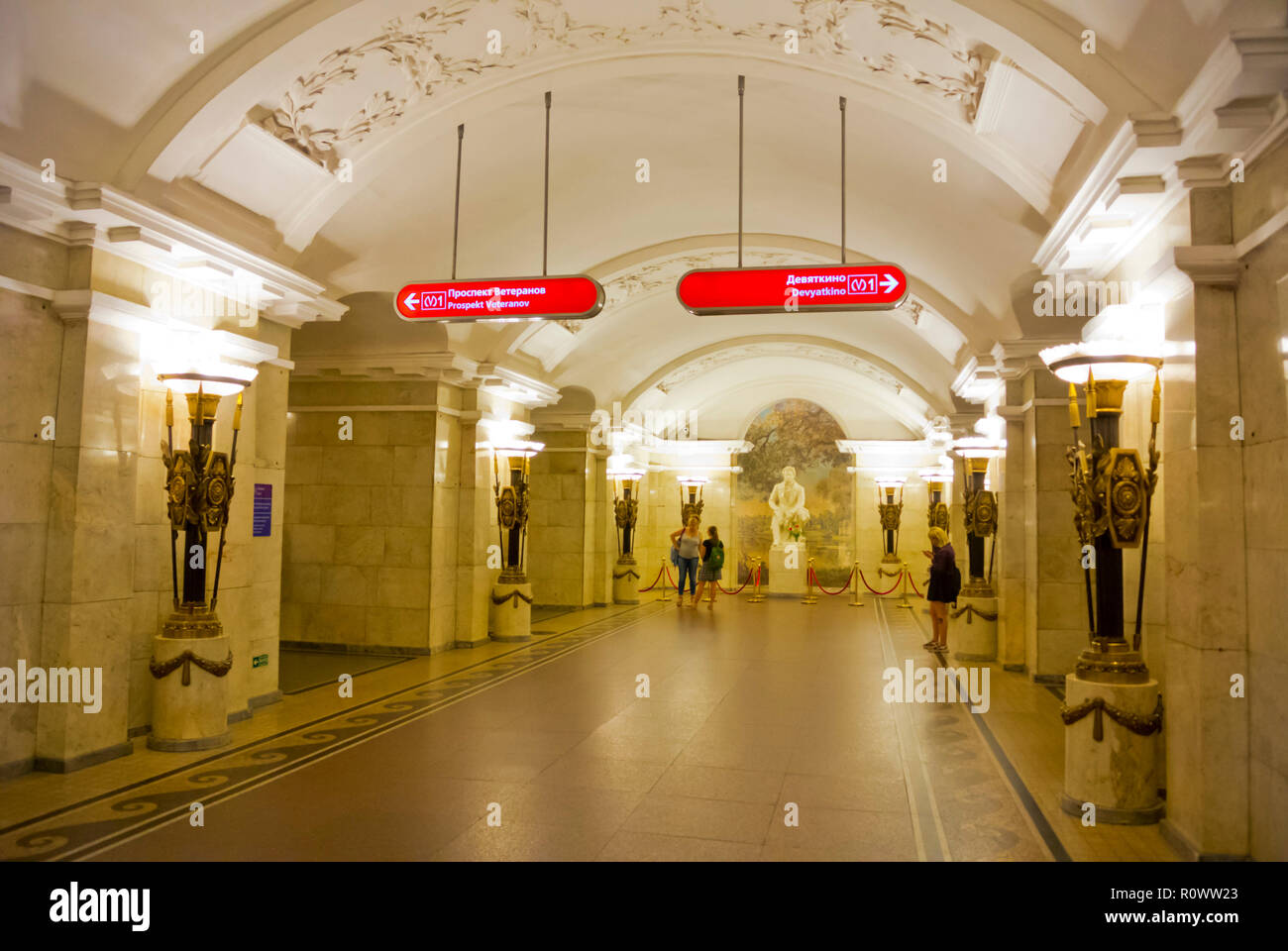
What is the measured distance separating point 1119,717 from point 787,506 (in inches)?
663

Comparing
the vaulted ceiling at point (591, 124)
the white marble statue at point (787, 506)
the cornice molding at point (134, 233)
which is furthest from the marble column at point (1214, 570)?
the white marble statue at point (787, 506)

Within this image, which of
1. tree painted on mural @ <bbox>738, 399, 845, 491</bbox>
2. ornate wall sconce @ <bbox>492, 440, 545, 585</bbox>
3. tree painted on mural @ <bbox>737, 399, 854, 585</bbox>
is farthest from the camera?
tree painted on mural @ <bbox>738, 399, 845, 491</bbox>

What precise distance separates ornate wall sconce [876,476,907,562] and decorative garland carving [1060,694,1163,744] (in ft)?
48.1

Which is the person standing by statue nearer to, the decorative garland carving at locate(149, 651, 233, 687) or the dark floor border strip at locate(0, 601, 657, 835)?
the dark floor border strip at locate(0, 601, 657, 835)

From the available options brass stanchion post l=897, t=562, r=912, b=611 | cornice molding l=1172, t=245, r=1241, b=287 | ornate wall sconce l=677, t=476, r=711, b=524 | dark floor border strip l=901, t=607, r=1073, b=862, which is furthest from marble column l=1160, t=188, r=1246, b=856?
ornate wall sconce l=677, t=476, r=711, b=524

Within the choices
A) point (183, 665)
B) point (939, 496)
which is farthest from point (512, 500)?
point (939, 496)

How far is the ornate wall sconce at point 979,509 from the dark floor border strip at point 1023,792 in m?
2.89

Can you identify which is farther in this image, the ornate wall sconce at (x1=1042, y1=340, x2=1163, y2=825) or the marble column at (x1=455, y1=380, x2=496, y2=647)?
the marble column at (x1=455, y1=380, x2=496, y2=647)

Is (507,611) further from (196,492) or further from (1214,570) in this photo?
(1214,570)

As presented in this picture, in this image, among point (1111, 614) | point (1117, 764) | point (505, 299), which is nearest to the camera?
point (1117, 764)

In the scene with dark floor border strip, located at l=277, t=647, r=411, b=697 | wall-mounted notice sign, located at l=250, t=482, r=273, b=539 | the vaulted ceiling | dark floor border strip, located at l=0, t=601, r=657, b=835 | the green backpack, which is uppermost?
the vaulted ceiling

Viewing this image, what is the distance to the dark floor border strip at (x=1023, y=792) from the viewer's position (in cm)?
443

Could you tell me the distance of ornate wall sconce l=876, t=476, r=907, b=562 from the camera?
1942 centimetres

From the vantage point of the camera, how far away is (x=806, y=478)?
22.1 metres
